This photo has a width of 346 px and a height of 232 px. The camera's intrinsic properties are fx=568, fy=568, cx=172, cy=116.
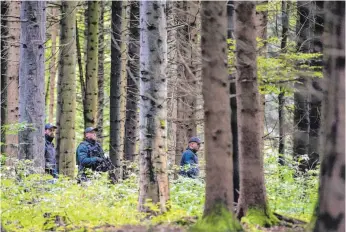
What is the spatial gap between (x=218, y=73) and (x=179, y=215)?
2222mm

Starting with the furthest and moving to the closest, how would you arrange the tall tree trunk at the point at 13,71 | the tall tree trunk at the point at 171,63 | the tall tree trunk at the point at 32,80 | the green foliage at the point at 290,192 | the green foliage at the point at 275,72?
the tall tree trunk at the point at 13,71 < the tall tree trunk at the point at 171,63 < the tall tree trunk at the point at 32,80 < the green foliage at the point at 275,72 < the green foliage at the point at 290,192

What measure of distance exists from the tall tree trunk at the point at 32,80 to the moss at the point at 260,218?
185 inches

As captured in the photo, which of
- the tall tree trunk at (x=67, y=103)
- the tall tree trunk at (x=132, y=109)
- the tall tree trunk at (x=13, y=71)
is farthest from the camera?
the tall tree trunk at (x=132, y=109)

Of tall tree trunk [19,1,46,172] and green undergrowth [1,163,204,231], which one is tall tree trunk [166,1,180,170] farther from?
green undergrowth [1,163,204,231]

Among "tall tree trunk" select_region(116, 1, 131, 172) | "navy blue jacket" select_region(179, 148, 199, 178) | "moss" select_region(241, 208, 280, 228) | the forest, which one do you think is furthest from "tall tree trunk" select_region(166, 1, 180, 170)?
"moss" select_region(241, 208, 280, 228)

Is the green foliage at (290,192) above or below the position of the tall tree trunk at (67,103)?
below

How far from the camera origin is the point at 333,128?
6207mm

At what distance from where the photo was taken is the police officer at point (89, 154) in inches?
489

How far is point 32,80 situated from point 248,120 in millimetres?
4794

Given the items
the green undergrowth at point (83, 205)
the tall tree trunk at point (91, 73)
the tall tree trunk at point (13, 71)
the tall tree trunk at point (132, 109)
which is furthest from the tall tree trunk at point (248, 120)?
the tall tree trunk at point (13, 71)

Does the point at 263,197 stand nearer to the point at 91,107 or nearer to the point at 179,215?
the point at 179,215

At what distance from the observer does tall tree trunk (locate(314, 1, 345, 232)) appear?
244 inches

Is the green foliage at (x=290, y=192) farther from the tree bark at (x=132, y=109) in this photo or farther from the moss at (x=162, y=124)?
the tree bark at (x=132, y=109)

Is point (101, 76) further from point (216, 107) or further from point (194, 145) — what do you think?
point (216, 107)
